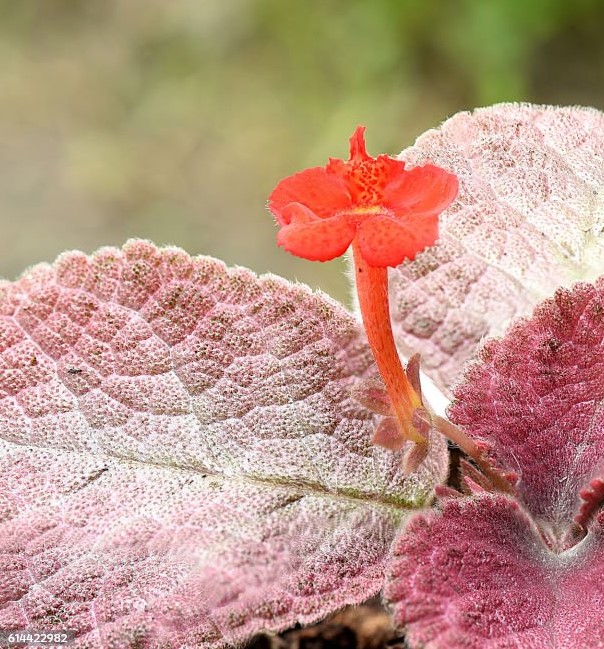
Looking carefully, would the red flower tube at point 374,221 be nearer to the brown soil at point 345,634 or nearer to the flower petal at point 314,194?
the flower petal at point 314,194

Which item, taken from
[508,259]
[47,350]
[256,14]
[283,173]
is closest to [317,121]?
[283,173]

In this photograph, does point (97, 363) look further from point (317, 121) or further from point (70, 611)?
point (317, 121)

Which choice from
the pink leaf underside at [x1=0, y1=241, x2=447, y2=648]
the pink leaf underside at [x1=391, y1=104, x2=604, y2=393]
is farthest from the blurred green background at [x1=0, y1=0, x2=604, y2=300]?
the pink leaf underside at [x1=0, y1=241, x2=447, y2=648]

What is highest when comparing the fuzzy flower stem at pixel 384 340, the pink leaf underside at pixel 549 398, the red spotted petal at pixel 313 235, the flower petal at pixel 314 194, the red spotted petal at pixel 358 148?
the red spotted petal at pixel 358 148

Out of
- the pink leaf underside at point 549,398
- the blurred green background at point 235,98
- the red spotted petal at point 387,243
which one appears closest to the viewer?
the red spotted petal at point 387,243

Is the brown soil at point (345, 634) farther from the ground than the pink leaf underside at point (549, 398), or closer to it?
closer to it

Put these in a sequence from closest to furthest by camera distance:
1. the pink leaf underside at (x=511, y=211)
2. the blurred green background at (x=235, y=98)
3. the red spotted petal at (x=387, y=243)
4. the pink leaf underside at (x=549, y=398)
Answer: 1. the red spotted petal at (x=387, y=243)
2. the pink leaf underside at (x=549, y=398)
3. the pink leaf underside at (x=511, y=211)
4. the blurred green background at (x=235, y=98)

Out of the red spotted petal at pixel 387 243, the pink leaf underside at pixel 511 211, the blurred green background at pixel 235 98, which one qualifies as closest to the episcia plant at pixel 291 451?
the red spotted petal at pixel 387 243

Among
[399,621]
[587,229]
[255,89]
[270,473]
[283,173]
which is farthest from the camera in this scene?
[255,89]
